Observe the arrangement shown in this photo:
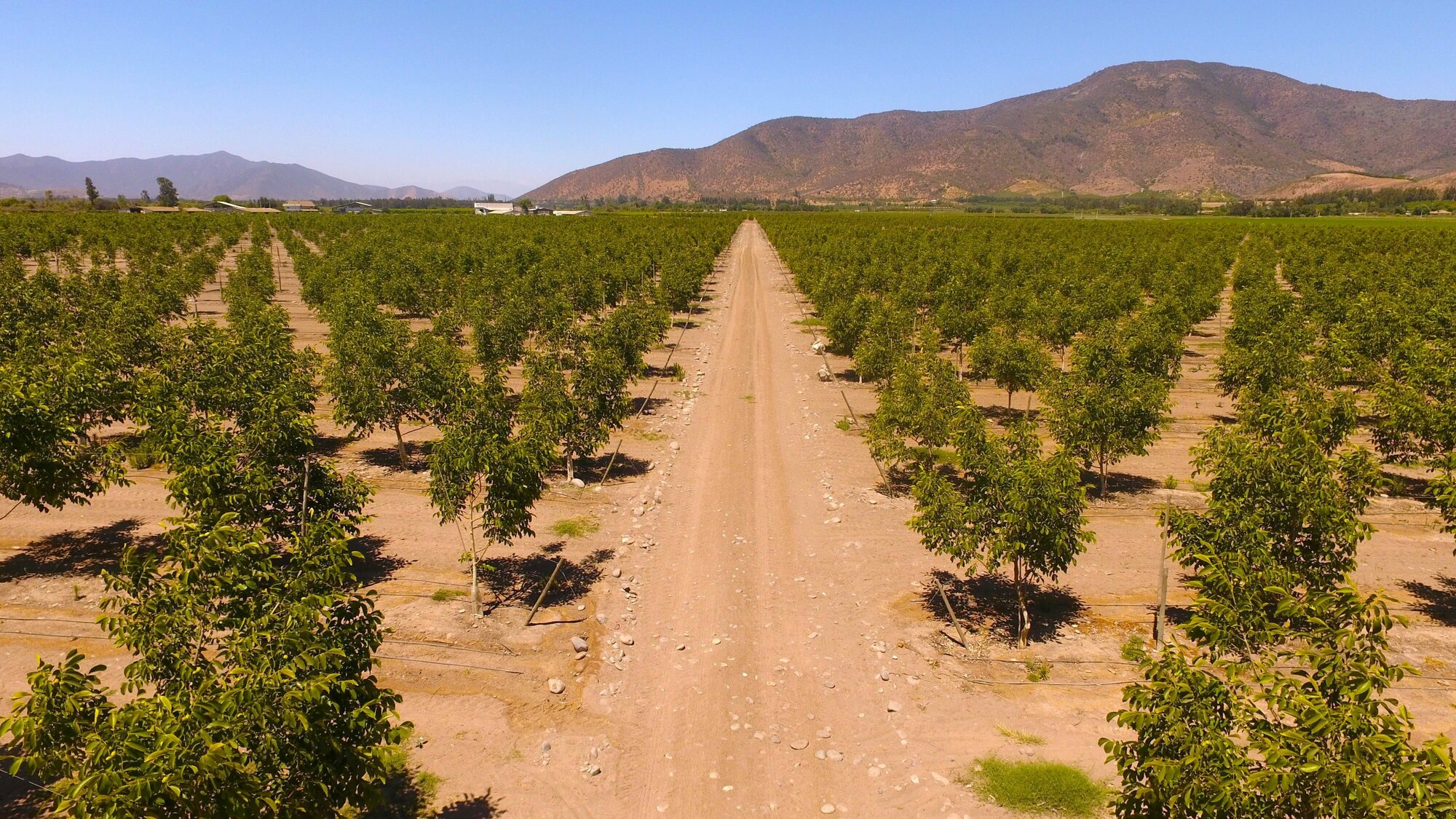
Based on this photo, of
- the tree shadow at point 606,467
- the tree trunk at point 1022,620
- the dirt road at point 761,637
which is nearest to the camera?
the dirt road at point 761,637

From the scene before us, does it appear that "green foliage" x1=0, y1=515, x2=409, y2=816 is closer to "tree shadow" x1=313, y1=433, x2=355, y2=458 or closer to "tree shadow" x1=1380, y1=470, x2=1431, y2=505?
"tree shadow" x1=313, y1=433, x2=355, y2=458

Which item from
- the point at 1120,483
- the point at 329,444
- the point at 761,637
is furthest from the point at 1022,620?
the point at 329,444

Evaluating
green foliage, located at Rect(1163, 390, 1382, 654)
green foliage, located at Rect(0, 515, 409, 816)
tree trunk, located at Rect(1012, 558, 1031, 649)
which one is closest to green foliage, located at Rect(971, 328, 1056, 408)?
green foliage, located at Rect(1163, 390, 1382, 654)

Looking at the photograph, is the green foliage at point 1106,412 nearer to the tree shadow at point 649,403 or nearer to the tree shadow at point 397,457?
the tree shadow at point 649,403

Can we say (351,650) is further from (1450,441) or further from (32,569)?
(1450,441)

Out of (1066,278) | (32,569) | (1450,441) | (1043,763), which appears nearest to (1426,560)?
(1450,441)

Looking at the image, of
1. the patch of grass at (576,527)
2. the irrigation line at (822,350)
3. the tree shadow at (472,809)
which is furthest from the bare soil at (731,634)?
the irrigation line at (822,350)
